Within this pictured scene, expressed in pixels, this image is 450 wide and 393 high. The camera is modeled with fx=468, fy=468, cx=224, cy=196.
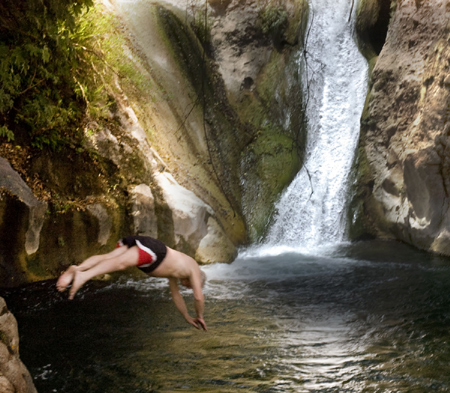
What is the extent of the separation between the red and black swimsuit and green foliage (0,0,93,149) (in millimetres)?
3790

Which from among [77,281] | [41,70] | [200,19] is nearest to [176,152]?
[41,70]

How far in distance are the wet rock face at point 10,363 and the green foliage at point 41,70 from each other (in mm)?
4082

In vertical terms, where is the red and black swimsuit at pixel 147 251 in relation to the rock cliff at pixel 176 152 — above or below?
below

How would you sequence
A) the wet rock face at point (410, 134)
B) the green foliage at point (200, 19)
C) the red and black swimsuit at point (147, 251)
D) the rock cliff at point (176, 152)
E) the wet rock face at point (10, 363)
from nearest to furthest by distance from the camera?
the wet rock face at point (10, 363) < the red and black swimsuit at point (147, 251) < the rock cliff at point (176, 152) < the wet rock face at point (410, 134) < the green foliage at point (200, 19)

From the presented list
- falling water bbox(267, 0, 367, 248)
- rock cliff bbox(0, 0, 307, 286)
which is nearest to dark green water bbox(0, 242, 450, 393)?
rock cliff bbox(0, 0, 307, 286)

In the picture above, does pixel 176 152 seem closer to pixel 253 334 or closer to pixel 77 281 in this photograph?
pixel 253 334

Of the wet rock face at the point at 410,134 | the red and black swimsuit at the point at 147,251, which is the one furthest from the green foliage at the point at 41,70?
the wet rock face at the point at 410,134

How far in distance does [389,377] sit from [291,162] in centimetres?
752

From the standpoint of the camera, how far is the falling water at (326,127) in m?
10.8

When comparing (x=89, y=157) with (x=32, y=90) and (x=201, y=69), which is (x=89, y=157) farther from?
(x=201, y=69)

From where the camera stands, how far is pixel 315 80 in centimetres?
1189

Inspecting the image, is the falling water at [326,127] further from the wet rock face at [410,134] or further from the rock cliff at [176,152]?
the wet rock face at [410,134]

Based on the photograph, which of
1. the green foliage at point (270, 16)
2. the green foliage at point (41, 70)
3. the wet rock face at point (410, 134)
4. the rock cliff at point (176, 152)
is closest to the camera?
the green foliage at point (41, 70)

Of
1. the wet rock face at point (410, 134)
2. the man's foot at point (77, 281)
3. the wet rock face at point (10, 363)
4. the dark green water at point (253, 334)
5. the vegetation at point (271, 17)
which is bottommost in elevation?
the dark green water at point (253, 334)
